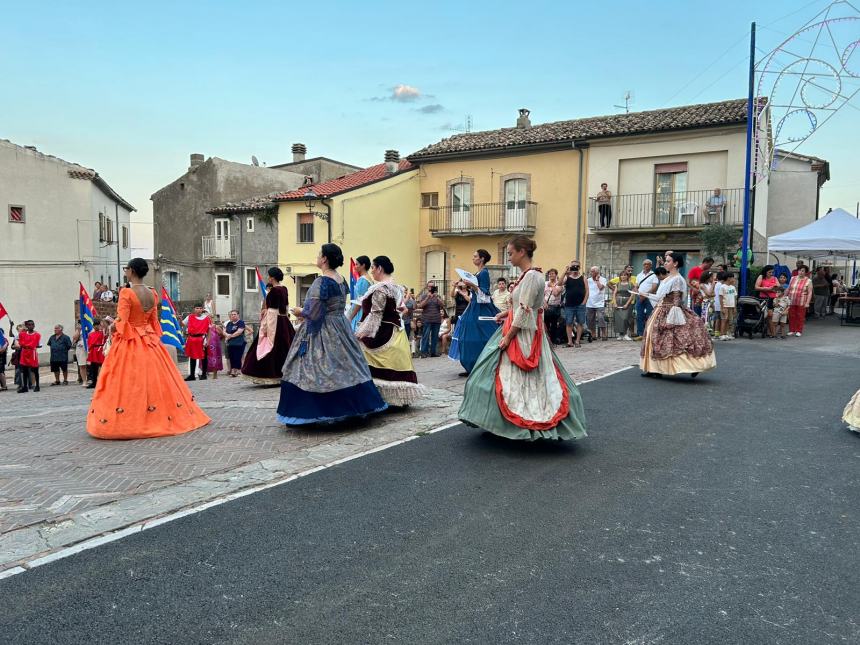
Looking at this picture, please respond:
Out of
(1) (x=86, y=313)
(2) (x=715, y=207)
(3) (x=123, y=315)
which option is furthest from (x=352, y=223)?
(3) (x=123, y=315)

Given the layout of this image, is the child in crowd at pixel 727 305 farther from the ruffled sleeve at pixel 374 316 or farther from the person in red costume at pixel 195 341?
the person in red costume at pixel 195 341

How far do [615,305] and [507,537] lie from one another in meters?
13.0

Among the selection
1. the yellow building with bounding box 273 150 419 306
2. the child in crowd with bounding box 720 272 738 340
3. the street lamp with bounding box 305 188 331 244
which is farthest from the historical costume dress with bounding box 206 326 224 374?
the street lamp with bounding box 305 188 331 244

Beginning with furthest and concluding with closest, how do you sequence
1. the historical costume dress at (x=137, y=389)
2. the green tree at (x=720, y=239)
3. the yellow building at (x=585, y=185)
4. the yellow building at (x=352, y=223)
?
the yellow building at (x=352, y=223), the yellow building at (x=585, y=185), the green tree at (x=720, y=239), the historical costume dress at (x=137, y=389)

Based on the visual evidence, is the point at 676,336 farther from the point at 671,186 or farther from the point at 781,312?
the point at 671,186

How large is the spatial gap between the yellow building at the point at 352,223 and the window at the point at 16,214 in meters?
10.9

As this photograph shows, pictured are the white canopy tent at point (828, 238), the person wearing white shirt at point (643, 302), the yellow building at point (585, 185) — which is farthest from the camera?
the yellow building at point (585, 185)

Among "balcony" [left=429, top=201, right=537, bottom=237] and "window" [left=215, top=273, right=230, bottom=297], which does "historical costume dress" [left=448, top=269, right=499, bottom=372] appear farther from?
"window" [left=215, top=273, right=230, bottom=297]

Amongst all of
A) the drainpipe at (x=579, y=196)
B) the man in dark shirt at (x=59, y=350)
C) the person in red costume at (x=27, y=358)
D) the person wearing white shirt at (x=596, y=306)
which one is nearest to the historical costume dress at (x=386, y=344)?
the person wearing white shirt at (x=596, y=306)

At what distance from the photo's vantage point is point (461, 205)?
29.0 metres

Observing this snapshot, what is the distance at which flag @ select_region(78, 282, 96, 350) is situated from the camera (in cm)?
1390

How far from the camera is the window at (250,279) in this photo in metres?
34.2

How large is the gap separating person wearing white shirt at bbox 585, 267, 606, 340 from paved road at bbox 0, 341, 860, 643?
9.76m

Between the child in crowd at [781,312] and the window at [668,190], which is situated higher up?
the window at [668,190]
